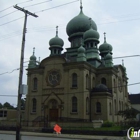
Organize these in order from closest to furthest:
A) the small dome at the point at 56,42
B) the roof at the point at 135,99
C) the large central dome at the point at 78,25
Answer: the small dome at the point at 56,42 → the large central dome at the point at 78,25 → the roof at the point at 135,99

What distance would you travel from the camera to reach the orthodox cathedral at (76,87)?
38.2 m

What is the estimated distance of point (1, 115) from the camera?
78062 millimetres

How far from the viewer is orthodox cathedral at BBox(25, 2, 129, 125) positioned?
3825 cm

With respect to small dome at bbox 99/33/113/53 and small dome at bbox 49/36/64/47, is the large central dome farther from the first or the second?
small dome at bbox 99/33/113/53

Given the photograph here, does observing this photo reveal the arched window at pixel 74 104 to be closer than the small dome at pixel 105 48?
Yes

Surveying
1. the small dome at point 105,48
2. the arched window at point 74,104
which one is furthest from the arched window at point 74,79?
the small dome at point 105,48

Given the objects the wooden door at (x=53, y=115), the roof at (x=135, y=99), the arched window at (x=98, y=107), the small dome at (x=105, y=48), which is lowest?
the wooden door at (x=53, y=115)

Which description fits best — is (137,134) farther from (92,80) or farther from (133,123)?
(92,80)

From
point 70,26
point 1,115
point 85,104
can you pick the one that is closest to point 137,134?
point 85,104

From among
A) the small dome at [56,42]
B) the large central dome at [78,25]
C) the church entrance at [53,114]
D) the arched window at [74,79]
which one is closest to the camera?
the arched window at [74,79]

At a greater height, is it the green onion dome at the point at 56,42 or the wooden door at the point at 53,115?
the green onion dome at the point at 56,42

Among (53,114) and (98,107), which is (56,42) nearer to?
(53,114)

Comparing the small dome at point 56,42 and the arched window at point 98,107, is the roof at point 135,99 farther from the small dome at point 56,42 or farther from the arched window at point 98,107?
the arched window at point 98,107

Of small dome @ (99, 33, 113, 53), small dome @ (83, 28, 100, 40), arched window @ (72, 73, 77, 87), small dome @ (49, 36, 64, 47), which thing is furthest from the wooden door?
small dome @ (99, 33, 113, 53)
